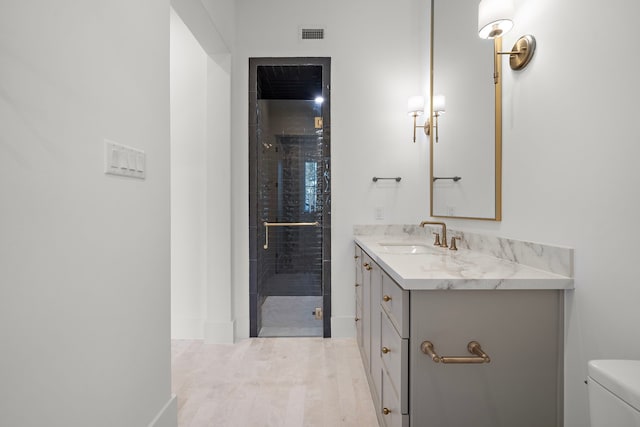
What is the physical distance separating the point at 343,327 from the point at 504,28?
90.5 inches

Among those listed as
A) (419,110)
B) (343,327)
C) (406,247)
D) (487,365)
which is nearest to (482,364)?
(487,365)

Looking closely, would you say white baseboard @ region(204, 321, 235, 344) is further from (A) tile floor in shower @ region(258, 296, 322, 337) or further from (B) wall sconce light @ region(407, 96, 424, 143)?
(B) wall sconce light @ region(407, 96, 424, 143)

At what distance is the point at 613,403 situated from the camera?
69 centimetres

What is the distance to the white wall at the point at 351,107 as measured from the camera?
2.67 metres

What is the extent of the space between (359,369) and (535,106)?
1.85 metres

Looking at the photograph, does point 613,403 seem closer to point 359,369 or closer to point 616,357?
point 616,357

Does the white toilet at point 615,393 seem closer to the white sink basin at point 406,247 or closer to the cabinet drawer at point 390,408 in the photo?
the cabinet drawer at point 390,408

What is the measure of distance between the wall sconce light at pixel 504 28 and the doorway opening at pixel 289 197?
142 cm

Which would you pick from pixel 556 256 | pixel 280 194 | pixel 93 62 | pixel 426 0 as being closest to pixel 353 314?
pixel 280 194

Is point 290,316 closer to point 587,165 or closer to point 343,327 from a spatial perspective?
point 343,327

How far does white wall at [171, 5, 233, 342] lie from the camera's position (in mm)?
2568

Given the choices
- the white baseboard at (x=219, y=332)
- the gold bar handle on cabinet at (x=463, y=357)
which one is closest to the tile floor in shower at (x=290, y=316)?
the white baseboard at (x=219, y=332)

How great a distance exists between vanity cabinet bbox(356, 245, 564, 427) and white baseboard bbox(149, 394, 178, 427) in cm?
102

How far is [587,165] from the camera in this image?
1094 millimetres
